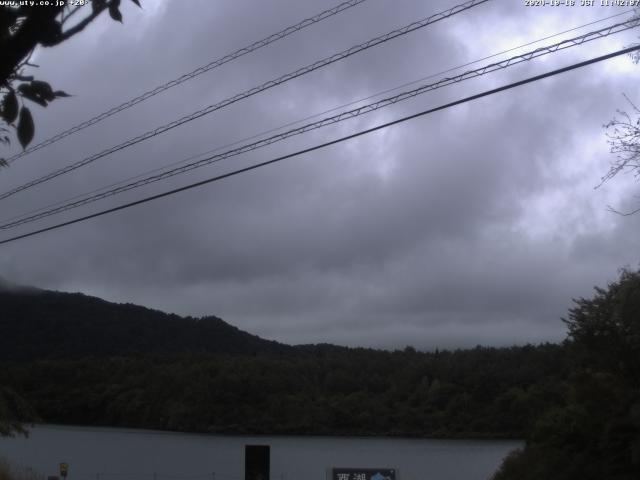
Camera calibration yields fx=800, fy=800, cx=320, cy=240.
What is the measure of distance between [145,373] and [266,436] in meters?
7.83

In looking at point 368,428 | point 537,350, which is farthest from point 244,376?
point 537,350

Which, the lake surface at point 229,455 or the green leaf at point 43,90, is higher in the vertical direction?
the green leaf at point 43,90

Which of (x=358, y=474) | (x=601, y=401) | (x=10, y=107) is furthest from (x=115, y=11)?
(x=601, y=401)

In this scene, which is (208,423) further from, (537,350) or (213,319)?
(213,319)

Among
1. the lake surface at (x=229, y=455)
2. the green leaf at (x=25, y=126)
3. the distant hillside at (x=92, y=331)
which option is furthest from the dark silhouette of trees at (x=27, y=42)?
the distant hillside at (x=92, y=331)

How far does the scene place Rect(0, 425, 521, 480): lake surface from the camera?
107 feet

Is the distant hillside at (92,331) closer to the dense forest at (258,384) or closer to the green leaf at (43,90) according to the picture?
the dense forest at (258,384)

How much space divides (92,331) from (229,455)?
16.5 metres

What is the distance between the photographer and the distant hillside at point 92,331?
42.9 meters

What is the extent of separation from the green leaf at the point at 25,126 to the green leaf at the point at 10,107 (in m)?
0.07

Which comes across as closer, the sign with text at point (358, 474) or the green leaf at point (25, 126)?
the green leaf at point (25, 126)

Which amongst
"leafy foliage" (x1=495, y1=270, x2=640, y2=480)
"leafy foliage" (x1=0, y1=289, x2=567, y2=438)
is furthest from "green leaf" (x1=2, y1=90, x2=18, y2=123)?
"leafy foliage" (x1=0, y1=289, x2=567, y2=438)

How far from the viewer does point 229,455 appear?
35.5m

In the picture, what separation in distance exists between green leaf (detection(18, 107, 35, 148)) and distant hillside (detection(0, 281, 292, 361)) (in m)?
34.4
